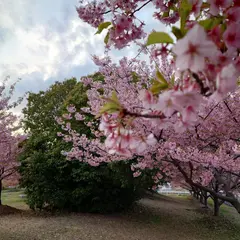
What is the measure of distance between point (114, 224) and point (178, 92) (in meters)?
10.1

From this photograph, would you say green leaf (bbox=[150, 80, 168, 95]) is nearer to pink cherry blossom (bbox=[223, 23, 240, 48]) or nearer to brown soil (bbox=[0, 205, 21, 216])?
pink cherry blossom (bbox=[223, 23, 240, 48])

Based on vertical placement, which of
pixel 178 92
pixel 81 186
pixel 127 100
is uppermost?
pixel 127 100

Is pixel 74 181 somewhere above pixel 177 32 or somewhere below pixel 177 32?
below

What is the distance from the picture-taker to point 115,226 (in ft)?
32.0

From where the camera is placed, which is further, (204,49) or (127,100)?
(127,100)

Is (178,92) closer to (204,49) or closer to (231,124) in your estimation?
(204,49)

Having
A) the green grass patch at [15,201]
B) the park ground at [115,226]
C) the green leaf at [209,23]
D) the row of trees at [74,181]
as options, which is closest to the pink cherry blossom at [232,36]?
the green leaf at [209,23]

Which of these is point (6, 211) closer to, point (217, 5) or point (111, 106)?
point (111, 106)

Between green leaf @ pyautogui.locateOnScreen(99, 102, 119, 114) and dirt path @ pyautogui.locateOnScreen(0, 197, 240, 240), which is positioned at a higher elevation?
green leaf @ pyautogui.locateOnScreen(99, 102, 119, 114)

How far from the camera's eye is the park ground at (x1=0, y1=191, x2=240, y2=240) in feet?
27.8

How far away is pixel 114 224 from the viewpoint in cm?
1002

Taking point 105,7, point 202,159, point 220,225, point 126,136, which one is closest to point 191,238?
point 220,225

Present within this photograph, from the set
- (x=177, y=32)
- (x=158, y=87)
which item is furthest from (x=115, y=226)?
(x=177, y=32)

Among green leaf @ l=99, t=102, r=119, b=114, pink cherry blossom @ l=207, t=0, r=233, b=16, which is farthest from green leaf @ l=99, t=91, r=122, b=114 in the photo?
pink cherry blossom @ l=207, t=0, r=233, b=16
